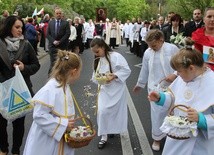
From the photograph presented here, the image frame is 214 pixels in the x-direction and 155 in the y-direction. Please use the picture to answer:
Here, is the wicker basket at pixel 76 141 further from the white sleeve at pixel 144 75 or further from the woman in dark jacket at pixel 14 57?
the white sleeve at pixel 144 75

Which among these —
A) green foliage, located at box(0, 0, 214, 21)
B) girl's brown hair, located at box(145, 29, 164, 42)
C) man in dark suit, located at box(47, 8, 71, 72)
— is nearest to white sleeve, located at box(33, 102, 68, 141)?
girl's brown hair, located at box(145, 29, 164, 42)

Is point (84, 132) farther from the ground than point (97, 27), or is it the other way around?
point (84, 132)

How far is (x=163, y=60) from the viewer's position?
242 inches

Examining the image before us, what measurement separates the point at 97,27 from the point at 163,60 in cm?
2371

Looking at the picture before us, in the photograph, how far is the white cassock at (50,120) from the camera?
12.4 feet

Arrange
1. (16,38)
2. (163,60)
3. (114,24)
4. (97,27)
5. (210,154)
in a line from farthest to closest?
(97,27) → (114,24) → (163,60) → (16,38) → (210,154)

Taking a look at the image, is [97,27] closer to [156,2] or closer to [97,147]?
[97,147]

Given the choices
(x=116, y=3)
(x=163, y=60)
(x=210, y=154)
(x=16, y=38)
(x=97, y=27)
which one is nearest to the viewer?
(x=210, y=154)

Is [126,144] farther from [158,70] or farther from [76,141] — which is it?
[76,141]

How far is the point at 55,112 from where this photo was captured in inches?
152

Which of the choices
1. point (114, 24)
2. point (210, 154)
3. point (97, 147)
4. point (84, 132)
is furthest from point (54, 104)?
point (114, 24)

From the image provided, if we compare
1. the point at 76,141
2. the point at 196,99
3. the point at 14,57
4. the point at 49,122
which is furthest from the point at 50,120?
the point at 14,57

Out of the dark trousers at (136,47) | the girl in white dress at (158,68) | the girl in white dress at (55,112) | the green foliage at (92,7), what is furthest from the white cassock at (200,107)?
the green foliage at (92,7)

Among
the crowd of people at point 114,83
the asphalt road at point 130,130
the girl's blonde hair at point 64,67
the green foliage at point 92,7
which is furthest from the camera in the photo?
the green foliage at point 92,7
